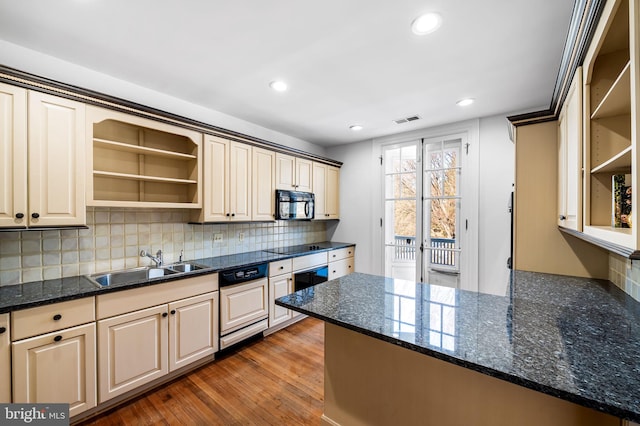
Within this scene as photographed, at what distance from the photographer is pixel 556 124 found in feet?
7.06

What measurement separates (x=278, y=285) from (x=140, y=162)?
6.22 feet

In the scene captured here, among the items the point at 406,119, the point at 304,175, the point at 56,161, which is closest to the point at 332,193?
the point at 304,175

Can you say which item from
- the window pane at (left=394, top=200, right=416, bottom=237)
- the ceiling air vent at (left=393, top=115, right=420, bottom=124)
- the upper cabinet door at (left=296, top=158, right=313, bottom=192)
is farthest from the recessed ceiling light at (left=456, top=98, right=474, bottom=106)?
the upper cabinet door at (left=296, top=158, right=313, bottom=192)

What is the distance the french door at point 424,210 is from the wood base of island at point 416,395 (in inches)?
98.8

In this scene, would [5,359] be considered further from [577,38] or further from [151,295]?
[577,38]

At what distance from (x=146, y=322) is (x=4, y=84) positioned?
70.3 inches

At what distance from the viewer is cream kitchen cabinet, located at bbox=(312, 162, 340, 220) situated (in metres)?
4.23

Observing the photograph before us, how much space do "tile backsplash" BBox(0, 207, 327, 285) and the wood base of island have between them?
6.43 ft

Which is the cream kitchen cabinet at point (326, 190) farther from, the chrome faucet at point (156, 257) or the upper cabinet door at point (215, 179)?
the chrome faucet at point (156, 257)

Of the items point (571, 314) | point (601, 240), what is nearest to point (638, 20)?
point (601, 240)

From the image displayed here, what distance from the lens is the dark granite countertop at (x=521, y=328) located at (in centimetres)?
82

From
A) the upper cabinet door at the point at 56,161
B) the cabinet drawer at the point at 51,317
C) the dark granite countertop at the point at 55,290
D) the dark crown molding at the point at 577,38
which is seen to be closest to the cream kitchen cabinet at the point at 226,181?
the dark granite countertop at the point at 55,290

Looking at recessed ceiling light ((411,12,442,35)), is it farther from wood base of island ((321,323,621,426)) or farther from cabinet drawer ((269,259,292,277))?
cabinet drawer ((269,259,292,277))

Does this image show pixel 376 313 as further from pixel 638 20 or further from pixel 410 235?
pixel 410 235
